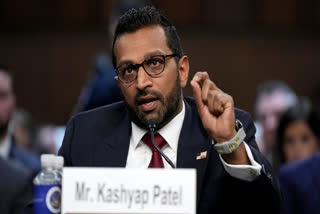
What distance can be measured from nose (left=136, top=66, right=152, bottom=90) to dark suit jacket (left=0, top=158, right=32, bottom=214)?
1.50 feet

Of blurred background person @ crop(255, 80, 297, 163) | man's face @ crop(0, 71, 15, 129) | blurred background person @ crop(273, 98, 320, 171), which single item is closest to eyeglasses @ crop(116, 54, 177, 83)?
blurred background person @ crop(273, 98, 320, 171)

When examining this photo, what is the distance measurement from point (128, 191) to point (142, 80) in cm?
58

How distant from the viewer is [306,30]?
896 cm

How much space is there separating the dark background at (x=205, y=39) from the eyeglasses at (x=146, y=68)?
6532 mm

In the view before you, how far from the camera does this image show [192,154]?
2.25 metres

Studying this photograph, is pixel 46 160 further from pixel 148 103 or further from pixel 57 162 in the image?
pixel 148 103

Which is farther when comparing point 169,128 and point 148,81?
point 169,128

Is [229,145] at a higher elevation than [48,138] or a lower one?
higher

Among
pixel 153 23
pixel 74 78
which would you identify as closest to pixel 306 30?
pixel 74 78

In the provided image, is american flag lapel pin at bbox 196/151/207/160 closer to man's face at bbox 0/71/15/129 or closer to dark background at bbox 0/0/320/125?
man's face at bbox 0/71/15/129

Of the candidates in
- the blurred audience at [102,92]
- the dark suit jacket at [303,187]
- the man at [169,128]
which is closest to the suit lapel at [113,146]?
the man at [169,128]

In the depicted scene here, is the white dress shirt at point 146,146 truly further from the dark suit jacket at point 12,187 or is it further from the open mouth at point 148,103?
the dark suit jacket at point 12,187

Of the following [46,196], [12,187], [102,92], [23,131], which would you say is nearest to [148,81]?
[46,196]

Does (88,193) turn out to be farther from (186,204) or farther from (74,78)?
(74,78)
